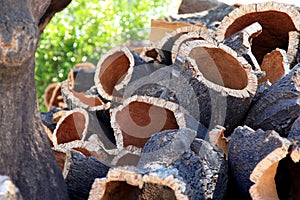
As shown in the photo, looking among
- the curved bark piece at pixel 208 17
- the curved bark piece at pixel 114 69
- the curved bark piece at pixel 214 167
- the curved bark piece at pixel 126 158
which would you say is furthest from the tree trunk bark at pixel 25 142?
the curved bark piece at pixel 208 17

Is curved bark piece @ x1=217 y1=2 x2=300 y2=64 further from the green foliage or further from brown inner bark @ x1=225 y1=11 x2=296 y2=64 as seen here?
the green foliage

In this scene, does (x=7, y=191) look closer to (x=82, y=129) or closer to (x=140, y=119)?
(x=140, y=119)

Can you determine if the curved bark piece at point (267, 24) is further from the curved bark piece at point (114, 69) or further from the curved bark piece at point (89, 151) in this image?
the curved bark piece at point (89, 151)

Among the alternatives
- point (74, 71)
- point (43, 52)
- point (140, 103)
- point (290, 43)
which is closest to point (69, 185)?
point (140, 103)

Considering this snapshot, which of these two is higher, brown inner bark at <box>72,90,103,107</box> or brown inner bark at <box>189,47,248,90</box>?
brown inner bark at <box>189,47,248,90</box>

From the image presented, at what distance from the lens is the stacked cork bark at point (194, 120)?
126cm

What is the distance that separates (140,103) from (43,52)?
9.80ft

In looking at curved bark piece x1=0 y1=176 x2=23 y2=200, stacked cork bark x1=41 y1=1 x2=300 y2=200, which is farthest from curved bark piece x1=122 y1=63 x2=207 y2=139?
curved bark piece x1=0 y1=176 x2=23 y2=200

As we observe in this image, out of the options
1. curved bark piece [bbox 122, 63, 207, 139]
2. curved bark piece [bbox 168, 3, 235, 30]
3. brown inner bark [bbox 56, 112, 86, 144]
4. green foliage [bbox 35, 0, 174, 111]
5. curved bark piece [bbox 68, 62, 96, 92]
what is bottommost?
green foliage [bbox 35, 0, 174, 111]

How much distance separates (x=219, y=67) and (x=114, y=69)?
0.41 meters

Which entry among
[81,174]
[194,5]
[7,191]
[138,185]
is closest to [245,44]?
[81,174]

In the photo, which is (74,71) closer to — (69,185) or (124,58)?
(124,58)

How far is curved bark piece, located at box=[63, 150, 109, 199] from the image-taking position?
141 cm

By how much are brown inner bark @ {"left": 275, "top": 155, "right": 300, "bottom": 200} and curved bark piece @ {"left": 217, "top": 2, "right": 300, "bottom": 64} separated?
25.0 inches
